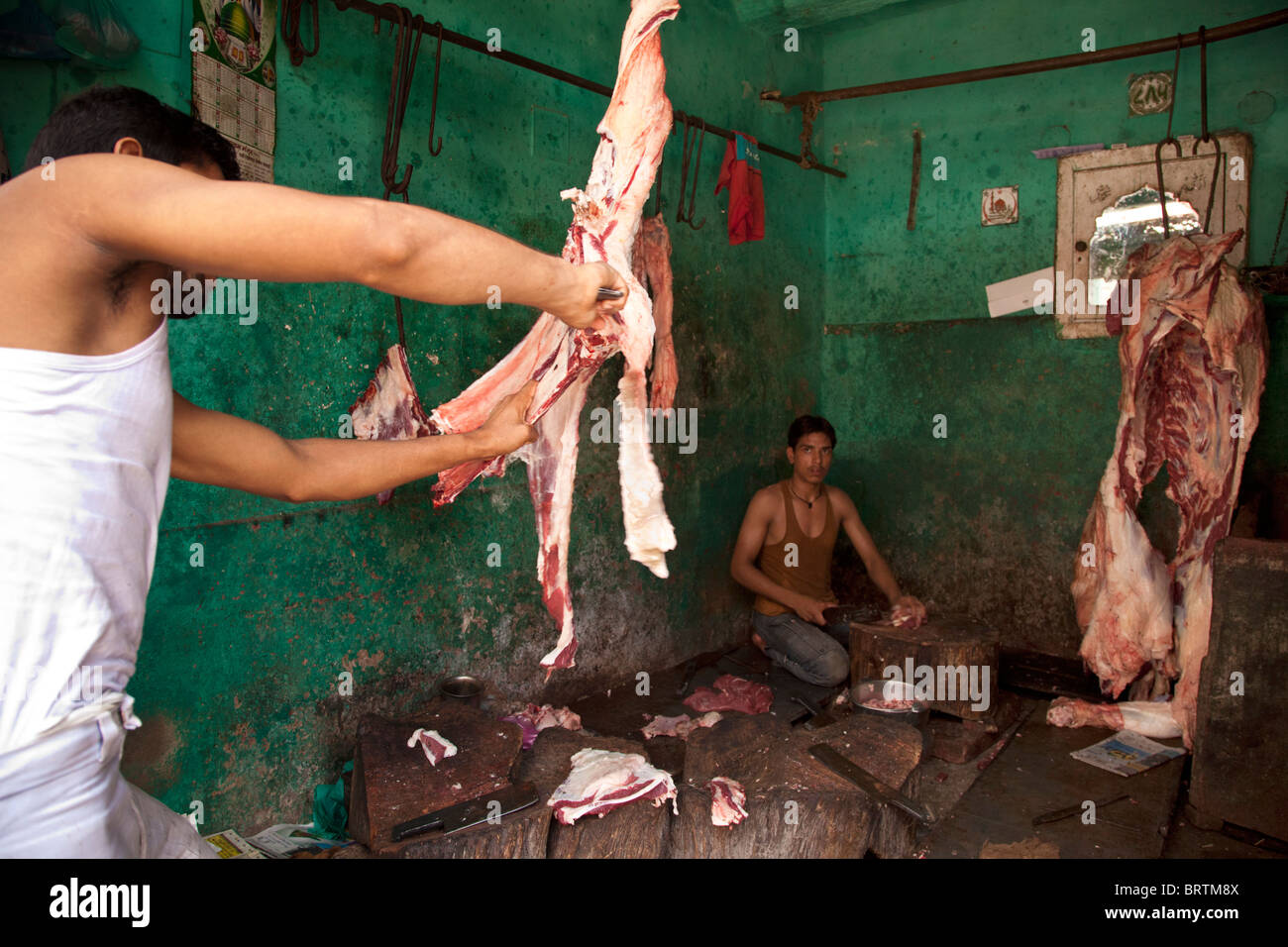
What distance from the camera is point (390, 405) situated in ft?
10.5

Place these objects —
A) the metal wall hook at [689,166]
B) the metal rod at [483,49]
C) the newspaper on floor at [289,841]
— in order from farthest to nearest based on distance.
A: the metal wall hook at [689,166] < the metal rod at [483,49] < the newspaper on floor at [289,841]

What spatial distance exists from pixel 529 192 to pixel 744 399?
216 centimetres

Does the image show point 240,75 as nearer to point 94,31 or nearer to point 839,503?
point 94,31

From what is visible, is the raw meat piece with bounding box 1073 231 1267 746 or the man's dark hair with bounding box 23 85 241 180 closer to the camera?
the man's dark hair with bounding box 23 85 241 180

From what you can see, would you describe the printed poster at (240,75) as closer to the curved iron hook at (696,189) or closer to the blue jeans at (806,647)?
the curved iron hook at (696,189)

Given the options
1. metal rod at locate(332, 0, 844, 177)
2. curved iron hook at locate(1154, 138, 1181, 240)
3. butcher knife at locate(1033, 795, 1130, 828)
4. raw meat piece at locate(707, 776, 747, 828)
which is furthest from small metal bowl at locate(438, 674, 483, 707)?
curved iron hook at locate(1154, 138, 1181, 240)

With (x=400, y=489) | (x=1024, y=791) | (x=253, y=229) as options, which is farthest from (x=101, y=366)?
(x=1024, y=791)

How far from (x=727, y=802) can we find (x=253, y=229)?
242 centimetres

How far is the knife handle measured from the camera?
256 cm

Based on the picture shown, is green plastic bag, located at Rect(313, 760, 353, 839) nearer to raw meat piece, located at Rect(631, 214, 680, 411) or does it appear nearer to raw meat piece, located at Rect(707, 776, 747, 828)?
raw meat piece, located at Rect(707, 776, 747, 828)

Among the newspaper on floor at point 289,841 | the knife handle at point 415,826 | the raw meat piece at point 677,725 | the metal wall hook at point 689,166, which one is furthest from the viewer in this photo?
the metal wall hook at point 689,166

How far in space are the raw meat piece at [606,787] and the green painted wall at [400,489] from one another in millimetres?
948

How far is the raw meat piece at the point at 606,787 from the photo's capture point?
9.25 ft

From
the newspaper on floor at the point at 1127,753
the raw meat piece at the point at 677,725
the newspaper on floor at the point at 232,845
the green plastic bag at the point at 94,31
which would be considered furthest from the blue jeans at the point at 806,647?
the green plastic bag at the point at 94,31
